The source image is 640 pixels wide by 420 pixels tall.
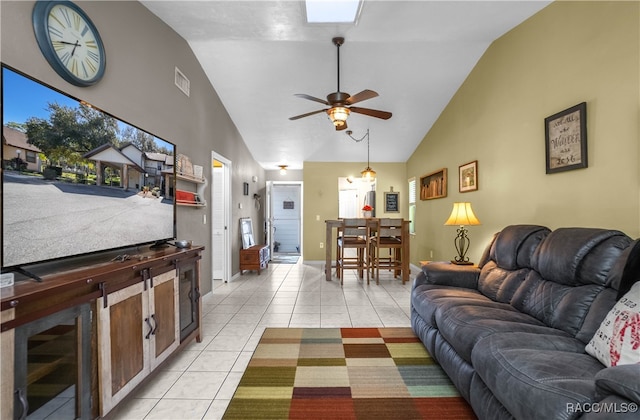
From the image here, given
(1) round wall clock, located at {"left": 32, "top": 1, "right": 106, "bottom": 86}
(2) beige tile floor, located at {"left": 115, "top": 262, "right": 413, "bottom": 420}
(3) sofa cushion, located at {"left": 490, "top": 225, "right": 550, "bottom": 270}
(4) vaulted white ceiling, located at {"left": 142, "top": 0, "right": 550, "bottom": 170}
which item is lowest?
(2) beige tile floor, located at {"left": 115, "top": 262, "right": 413, "bottom": 420}

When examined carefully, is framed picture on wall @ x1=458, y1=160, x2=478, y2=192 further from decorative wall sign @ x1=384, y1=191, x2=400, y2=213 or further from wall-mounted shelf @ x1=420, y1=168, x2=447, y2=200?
decorative wall sign @ x1=384, y1=191, x2=400, y2=213

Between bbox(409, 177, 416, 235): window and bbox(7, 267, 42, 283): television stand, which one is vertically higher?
bbox(409, 177, 416, 235): window

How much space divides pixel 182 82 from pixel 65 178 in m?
2.22

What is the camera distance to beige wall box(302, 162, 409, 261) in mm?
6906

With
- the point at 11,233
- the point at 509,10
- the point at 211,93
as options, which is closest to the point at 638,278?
the point at 509,10

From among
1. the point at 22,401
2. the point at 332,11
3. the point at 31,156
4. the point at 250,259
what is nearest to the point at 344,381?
the point at 22,401

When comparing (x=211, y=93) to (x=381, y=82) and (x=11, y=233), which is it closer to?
(x=381, y=82)

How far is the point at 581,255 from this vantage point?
1.75 meters

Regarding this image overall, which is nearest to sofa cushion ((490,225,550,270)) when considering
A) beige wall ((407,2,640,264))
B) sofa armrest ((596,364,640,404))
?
beige wall ((407,2,640,264))

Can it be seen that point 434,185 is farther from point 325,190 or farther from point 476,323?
point 476,323

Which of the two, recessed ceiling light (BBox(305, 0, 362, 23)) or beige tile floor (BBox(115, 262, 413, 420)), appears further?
recessed ceiling light (BBox(305, 0, 362, 23))

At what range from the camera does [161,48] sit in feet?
9.50

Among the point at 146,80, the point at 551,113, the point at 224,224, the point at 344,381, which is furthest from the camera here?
the point at 224,224

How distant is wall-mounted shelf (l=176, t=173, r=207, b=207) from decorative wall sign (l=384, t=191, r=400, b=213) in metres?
4.33
